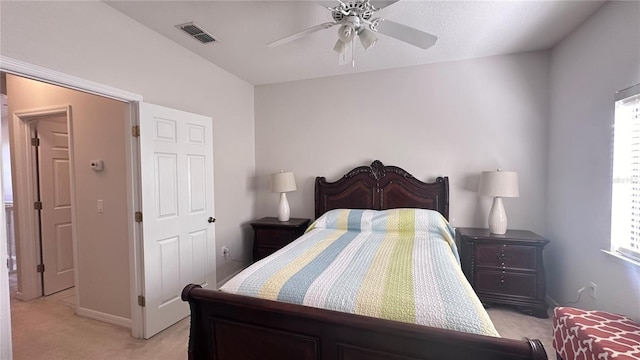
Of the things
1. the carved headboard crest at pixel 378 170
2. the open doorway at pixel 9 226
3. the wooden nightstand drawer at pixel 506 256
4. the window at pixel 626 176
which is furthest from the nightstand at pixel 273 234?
the window at pixel 626 176

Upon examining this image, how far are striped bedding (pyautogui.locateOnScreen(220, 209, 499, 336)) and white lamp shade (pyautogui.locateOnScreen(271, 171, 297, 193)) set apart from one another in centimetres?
104

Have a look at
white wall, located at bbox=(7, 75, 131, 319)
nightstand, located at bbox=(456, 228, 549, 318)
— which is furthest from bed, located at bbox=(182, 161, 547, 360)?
white wall, located at bbox=(7, 75, 131, 319)

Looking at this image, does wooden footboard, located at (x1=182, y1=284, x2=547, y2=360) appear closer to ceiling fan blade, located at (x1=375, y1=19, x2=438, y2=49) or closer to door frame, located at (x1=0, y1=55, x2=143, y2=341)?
door frame, located at (x1=0, y1=55, x2=143, y2=341)

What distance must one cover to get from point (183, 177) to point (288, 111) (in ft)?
5.71

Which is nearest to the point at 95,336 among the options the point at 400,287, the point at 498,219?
the point at 400,287

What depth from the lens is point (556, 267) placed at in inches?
110

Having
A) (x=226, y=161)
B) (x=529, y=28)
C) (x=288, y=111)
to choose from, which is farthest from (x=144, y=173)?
(x=529, y=28)

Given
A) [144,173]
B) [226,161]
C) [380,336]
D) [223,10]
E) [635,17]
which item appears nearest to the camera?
[380,336]

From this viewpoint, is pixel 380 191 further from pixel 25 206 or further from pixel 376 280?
pixel 25 206

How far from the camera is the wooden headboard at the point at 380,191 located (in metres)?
3.22

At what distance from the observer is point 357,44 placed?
109 inches

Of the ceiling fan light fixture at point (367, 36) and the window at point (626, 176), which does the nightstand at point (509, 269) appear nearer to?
→ the window at point (626, 176)

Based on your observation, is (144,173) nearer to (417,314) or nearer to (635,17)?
(417,314)

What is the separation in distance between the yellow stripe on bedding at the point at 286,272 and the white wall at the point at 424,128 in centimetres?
162
